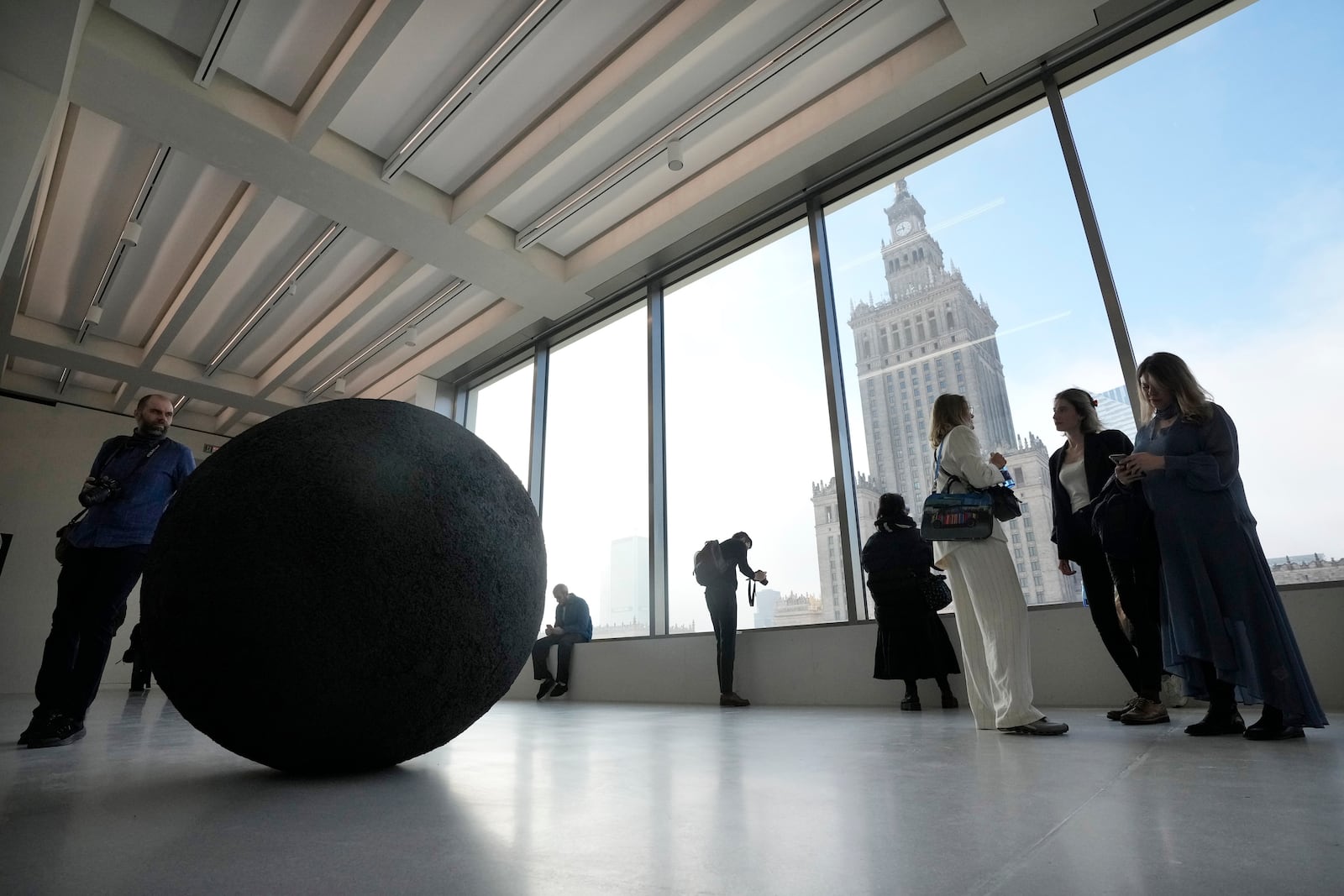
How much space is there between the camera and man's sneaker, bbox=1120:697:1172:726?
310cm

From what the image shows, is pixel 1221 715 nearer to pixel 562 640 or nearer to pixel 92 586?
pixel 92 586

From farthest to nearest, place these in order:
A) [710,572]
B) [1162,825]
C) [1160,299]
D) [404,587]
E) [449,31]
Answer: [710,572] → [449,31] → [1160,299] → [404,587] → [1162,825]

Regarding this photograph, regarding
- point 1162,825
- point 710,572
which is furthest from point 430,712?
point 710,572

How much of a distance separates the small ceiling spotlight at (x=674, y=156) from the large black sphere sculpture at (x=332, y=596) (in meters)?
4.98

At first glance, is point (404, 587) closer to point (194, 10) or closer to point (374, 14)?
point (374, 14)

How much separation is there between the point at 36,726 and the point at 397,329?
7387 mm

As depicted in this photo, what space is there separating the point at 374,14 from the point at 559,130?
5.34 ft

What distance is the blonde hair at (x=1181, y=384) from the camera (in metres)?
2.79

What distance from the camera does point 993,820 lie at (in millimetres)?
1433

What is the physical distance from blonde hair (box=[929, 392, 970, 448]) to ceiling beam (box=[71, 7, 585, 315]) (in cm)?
569

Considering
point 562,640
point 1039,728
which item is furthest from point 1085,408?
point 562,640

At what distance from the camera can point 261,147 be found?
6031 millimetres

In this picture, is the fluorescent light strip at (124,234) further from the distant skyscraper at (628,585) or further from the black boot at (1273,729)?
the black boot at (1273,729)

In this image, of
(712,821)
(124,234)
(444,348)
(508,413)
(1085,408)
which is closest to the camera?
(712,821)
